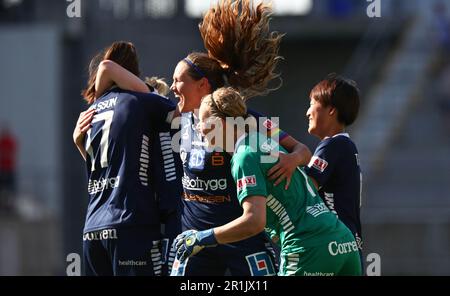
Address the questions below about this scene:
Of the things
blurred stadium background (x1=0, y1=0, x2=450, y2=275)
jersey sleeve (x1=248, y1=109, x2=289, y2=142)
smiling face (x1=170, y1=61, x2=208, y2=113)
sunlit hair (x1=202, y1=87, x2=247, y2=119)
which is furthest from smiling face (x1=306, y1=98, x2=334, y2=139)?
blurred stadium background (x1=0, y1=0, x2=450, y2=275)

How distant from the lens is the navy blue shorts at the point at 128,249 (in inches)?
247

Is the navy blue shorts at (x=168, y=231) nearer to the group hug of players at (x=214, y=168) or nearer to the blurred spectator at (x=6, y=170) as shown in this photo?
the group hug of players at (x=214, y=168)

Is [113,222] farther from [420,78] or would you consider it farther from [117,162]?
[420,78]

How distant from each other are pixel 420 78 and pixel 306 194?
14.0m

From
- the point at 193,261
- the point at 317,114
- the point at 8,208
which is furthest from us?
the point at 8,208

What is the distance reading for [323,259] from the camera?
225 inches

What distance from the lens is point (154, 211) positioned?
20.8 ft

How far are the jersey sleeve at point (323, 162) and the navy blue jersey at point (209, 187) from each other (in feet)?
1.10

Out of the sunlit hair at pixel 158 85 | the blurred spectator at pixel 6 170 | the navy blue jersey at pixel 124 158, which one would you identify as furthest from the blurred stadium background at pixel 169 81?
the navy blue jersey at pixel 124 158

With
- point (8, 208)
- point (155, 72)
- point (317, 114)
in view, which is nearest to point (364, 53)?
point (155, 72)

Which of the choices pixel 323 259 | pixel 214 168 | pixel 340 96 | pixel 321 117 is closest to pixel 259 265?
pixel 323 259

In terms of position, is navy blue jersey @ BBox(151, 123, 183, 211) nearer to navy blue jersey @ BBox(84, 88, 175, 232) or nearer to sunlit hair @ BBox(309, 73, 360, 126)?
navy blue jersey @ BBox(84, 88, 175, 232)
